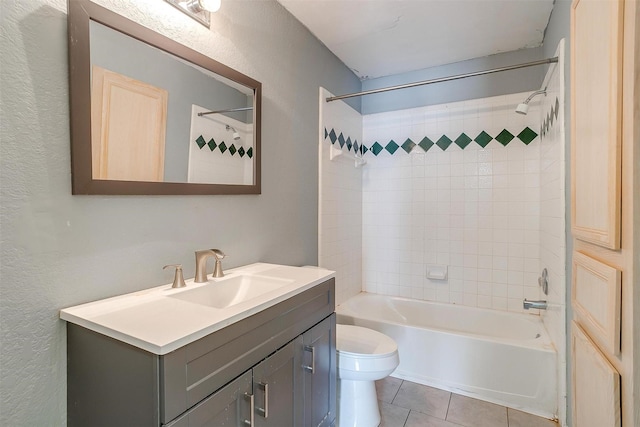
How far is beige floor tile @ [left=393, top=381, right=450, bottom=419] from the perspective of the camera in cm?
196

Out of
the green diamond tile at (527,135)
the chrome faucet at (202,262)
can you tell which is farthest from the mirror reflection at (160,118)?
the green diamond tile at (527,135)

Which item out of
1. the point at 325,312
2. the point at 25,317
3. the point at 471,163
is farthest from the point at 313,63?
the point at 25,317

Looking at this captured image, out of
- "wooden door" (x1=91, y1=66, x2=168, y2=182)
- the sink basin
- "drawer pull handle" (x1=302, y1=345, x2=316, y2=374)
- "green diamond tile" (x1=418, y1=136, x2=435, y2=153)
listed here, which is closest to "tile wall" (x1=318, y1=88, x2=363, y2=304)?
"green diamond tile" (x1=418, y1=136, x2=435, y2=153)

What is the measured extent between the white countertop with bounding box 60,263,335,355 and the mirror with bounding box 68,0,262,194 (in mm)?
376

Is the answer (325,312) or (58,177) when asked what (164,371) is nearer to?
(58,177)

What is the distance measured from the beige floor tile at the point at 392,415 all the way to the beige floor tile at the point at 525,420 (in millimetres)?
600

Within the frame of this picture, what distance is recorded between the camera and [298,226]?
2.12m

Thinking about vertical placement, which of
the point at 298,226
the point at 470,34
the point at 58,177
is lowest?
the point at 298,226

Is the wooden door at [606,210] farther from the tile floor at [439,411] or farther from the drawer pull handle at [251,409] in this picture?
the drawer pull handle at [251,409]

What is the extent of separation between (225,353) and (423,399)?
66.1 inches

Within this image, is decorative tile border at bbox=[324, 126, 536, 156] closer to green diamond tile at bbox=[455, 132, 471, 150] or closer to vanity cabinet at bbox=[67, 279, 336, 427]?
green diamond tile at bbox=[455, 132, 471, 150]

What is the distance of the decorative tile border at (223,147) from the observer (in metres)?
1.45

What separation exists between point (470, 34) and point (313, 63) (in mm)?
1137

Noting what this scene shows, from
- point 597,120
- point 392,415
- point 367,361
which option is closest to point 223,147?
point 367,361
